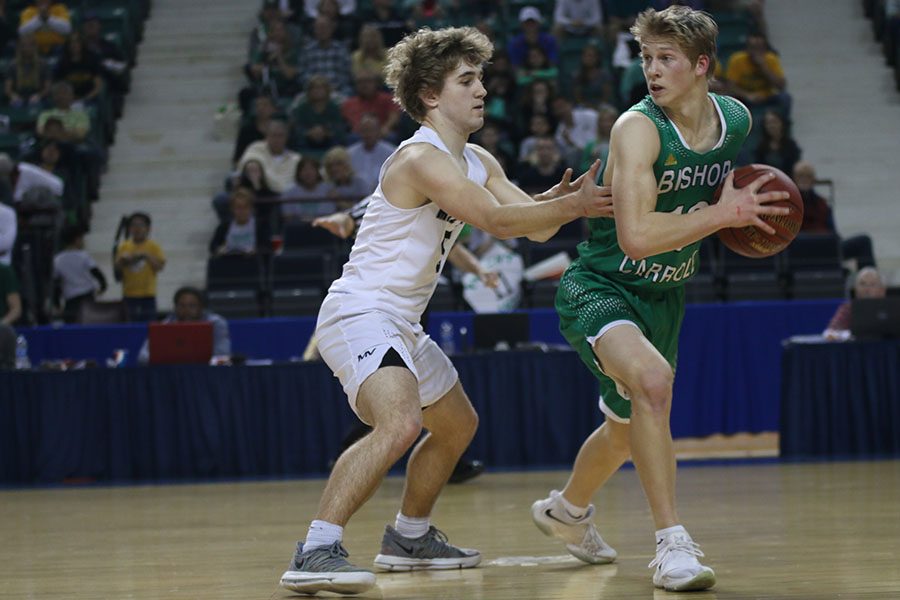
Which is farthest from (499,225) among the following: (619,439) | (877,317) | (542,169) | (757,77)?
(757,77)

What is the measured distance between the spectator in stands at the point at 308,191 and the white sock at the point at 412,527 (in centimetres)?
712

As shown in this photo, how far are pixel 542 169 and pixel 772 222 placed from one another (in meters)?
7.78

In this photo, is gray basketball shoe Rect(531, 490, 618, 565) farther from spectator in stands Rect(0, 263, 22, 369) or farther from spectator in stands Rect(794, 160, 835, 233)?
spectator in stands Rect(794, 160, 835, 233)

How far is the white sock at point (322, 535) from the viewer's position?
4.16 metres

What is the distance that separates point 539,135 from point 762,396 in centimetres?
389

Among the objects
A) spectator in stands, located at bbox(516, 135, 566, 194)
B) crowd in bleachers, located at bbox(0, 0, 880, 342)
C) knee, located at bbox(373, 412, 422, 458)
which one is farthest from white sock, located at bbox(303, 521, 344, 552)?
spectator in stands, located at bbox(516, 135, 566, 194)

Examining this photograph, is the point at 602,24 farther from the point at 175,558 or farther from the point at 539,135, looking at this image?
the point at 175,558

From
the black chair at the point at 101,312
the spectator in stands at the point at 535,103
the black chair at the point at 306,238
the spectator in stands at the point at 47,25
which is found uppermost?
the spectator in stands at the point at 47,25

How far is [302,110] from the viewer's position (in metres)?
13.1

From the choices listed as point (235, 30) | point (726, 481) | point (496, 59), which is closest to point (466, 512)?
point (726, 481)

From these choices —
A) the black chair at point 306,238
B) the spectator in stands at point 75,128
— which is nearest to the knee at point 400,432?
the black chair at point 306,238

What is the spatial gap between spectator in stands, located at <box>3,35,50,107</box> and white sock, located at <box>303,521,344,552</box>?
435 inches

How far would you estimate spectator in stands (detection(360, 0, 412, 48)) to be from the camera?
1415cm

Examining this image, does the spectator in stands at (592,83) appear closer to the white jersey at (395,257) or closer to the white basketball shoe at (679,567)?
the white jersey at (395,257)
